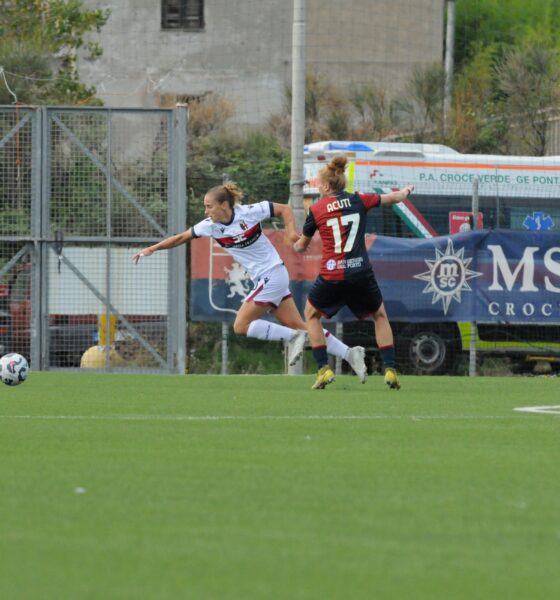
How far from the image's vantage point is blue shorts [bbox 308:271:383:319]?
42.0 feet

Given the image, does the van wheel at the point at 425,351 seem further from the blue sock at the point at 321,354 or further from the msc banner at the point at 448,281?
the blue sock at the point at 321,354

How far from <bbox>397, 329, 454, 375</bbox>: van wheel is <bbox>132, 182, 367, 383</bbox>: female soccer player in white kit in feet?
15.2

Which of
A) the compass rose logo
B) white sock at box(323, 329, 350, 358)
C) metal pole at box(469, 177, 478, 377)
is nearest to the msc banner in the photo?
the compass rose logo

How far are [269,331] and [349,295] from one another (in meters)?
1.39

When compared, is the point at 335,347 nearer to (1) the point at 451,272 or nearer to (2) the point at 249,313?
(2) the point at 249,313

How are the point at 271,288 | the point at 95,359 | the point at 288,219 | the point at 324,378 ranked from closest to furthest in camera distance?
1. the point at 324,378
2. the point at 288,219
3. the point at 271,288
4. the point at 95,359

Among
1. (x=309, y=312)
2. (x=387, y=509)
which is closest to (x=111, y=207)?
(x=309, y=312)

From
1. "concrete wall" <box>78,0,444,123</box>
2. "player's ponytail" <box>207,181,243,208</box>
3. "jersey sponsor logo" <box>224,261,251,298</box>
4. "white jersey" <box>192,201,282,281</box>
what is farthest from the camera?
"concrete wall" <box>78,0,444,123</box>

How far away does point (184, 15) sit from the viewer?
1553 inches

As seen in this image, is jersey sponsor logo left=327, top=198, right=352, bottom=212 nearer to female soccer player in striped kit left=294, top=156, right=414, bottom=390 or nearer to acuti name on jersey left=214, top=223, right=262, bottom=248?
female soccer player in striped kit left=294, top=156, right=414, bottom=390

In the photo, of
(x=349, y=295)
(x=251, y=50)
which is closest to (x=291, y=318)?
(x=349, y=295)

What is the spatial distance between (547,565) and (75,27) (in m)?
29.4

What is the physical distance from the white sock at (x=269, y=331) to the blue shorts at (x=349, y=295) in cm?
93

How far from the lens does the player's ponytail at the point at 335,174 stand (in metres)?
12.6
